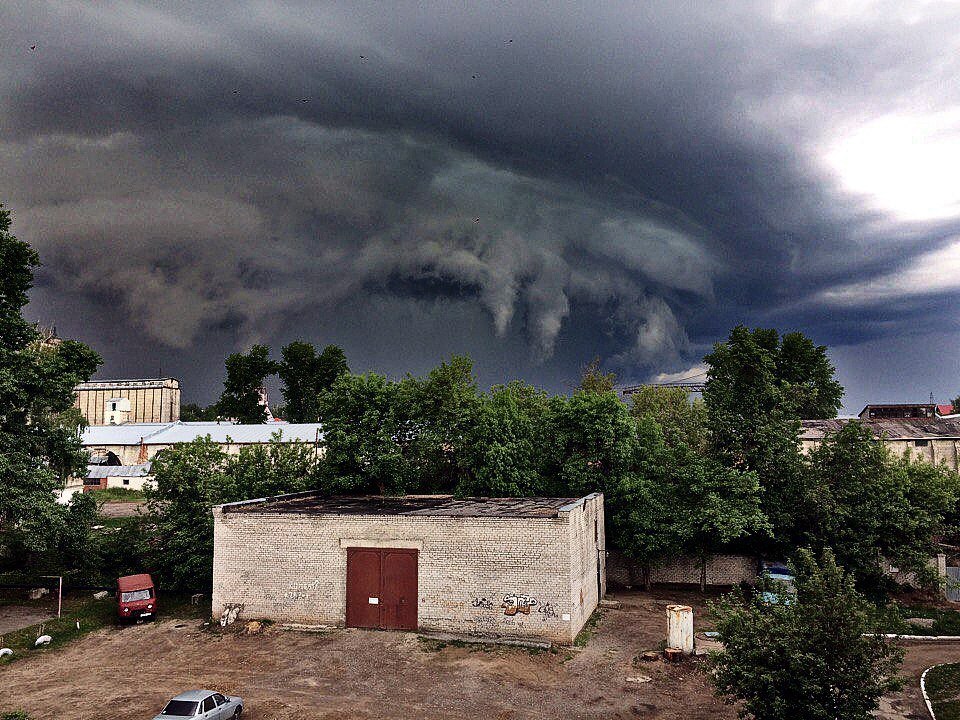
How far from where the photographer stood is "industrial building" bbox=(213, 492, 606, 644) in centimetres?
2342

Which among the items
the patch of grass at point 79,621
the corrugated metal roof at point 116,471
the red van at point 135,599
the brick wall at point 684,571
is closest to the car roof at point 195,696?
the patch of grass at point 79,621

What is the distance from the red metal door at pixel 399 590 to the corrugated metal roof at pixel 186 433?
169 feet

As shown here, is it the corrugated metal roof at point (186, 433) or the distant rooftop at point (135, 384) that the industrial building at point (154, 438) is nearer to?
the corrugated metal roof at point (186, 433)

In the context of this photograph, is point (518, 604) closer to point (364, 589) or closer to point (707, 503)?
point (364, 589)

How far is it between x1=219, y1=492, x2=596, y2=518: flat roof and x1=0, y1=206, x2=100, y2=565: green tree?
30.7 feet

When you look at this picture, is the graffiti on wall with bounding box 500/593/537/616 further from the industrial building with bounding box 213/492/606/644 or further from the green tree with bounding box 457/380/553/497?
the green tree with bounding box 457/380/553/497

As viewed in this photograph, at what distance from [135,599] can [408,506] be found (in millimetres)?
11519

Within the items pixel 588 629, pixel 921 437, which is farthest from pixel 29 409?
pixel 921 437

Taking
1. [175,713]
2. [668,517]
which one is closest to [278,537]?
[175,713]

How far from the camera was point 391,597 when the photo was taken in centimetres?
2484

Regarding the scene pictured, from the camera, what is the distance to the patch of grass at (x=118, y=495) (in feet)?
224

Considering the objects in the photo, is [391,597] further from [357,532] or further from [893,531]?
[893,531]

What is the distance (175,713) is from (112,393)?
106141mm

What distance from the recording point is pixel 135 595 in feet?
88.2
